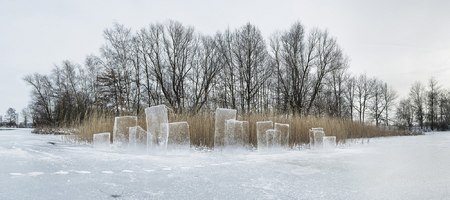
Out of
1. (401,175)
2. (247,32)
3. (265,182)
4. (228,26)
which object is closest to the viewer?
(265,182)

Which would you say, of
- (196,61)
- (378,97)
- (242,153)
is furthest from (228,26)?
(378,97)

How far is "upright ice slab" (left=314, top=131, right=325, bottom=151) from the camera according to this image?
432 cm

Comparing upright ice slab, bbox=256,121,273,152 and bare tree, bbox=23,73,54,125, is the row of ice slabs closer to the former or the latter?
upright ice slab, bbox=256,121,273,152

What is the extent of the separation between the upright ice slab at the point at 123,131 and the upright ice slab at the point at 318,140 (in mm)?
3131

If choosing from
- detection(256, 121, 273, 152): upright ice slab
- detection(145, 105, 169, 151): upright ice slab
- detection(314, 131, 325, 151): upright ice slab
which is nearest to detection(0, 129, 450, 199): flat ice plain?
detection(145, 105, 169, 151): upright ice slab

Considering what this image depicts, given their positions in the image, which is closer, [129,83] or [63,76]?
[129,83]

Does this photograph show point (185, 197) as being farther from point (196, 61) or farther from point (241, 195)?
point (196, 61)

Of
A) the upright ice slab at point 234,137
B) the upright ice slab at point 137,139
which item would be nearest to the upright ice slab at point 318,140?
the upright ice slab at point 234,137

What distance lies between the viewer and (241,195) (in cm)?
146

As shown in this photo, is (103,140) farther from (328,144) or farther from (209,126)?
(328,144)

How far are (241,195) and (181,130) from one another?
2037 mm

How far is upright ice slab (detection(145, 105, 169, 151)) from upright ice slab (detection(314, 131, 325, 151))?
2.64 metres

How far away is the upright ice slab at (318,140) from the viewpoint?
432 cm

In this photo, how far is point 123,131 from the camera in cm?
404
